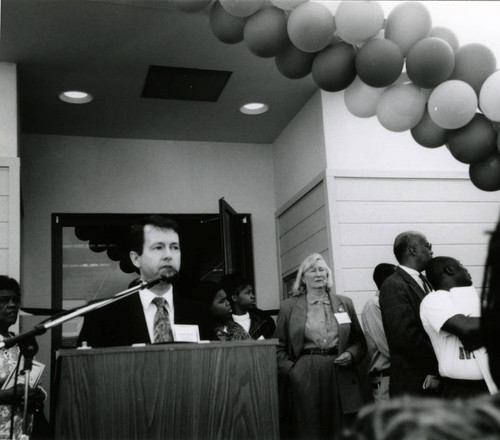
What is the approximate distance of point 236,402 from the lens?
94.1 inches

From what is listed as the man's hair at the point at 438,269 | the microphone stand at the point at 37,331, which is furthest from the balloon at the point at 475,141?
the microphone stand at the point at 37,331

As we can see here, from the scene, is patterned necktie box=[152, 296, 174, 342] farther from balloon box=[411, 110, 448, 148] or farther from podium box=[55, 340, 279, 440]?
balloon box=[411, 110, 448, 148]

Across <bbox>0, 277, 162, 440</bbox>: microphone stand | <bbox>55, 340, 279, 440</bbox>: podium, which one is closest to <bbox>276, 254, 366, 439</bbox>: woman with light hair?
<bbox>55, 340, 279, 440</bbox>: podium

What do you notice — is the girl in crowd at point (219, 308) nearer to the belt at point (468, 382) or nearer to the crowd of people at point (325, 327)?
the crowd of people at point (325, 327)

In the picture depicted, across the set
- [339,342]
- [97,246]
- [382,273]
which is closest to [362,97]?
[339,342]

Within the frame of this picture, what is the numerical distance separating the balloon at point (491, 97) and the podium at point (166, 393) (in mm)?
1490

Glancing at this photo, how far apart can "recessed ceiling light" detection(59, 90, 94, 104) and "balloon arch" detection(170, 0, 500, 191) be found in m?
2.43

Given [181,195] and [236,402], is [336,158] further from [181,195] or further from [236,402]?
[236,402]

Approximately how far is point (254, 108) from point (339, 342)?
2630 millimetres

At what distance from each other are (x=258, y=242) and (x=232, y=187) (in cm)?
61

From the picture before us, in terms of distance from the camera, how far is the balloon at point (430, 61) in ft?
9.47

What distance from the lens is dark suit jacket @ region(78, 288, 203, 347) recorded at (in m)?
2.75

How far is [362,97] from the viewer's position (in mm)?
3281

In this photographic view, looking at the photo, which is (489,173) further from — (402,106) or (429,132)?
(402,106)
